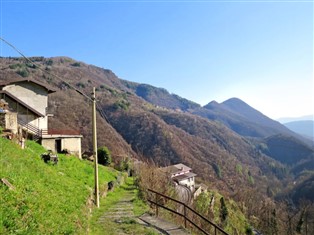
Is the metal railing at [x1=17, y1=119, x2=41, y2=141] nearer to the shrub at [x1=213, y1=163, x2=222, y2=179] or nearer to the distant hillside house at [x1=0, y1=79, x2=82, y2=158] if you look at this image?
the distant hillside house at [x1=0, y1=79, x2=82, y2=158]

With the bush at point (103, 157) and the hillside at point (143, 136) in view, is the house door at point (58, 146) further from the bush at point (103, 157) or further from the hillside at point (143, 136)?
the hillside at point (143, 136)

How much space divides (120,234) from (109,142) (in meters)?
76.3

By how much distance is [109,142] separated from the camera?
285ft

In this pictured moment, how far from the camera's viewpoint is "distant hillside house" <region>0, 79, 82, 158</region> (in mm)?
28141

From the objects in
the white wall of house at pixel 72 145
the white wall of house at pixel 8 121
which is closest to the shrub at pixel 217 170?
the white wall of house at pixel 72 145

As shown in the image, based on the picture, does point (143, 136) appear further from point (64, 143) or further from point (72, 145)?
point (64, 143)

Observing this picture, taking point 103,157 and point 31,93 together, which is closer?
point 31,93

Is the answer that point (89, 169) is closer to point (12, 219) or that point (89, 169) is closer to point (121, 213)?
point (121, 213)

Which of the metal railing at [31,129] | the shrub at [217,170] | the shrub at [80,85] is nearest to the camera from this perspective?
the metal railing at [31,129]

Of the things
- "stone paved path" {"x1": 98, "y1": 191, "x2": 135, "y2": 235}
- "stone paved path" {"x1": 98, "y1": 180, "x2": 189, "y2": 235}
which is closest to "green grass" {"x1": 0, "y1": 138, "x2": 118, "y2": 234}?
"stone paved path" {"x1": 98, "y1": 191, "x2": 135, "y2": 235}

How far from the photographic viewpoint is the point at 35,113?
30281 millimetres

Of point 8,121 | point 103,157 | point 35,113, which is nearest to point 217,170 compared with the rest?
point 103,157

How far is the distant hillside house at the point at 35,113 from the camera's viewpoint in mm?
28141

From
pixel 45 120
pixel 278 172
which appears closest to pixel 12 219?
pixel 45 120
